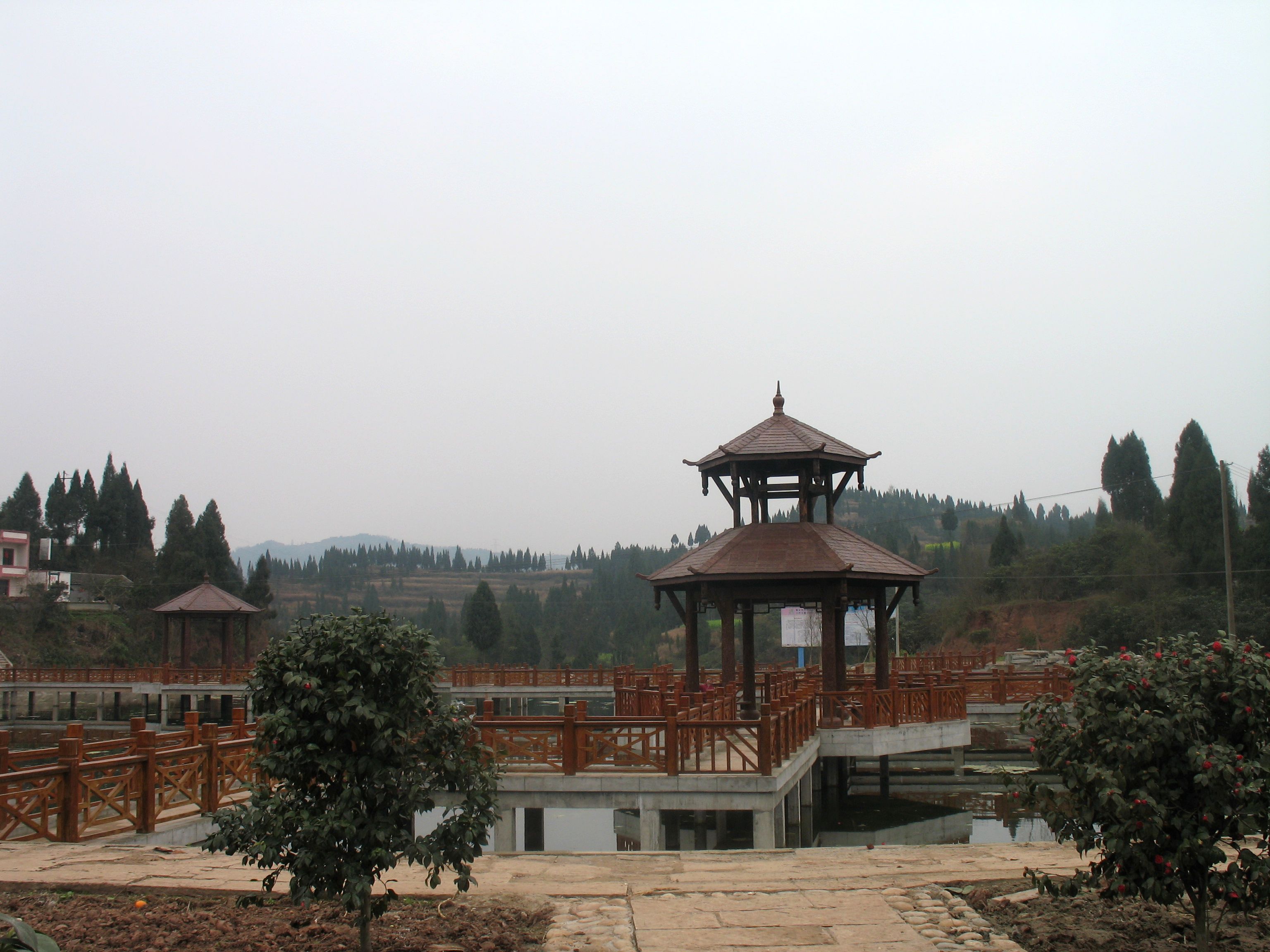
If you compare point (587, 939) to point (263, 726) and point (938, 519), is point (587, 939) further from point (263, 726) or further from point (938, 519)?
point (938, 519)

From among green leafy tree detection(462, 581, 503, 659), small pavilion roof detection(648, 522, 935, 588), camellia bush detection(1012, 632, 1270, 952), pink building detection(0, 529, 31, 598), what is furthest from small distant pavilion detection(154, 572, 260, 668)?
camellia bush detection(1012, 632, 1270, 952)

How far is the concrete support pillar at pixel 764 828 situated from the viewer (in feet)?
40.2

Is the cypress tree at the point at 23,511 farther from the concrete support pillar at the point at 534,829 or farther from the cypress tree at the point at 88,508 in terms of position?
the concrete support pillar at the point at 534,829

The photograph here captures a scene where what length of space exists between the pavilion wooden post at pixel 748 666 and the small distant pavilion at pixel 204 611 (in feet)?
89.0

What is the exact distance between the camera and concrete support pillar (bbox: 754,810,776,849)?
12.3 meters

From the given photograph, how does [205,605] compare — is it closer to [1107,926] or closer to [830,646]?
[830,646]

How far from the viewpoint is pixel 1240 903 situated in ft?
18.0

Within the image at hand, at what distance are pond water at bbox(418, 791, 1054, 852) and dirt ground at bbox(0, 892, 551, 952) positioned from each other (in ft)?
26.1

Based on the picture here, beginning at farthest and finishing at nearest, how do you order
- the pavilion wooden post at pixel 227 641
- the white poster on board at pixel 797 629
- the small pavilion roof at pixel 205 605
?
the white poster on board at pixel 797 629 < the pavilion wooden post at pixel 227 641 < the small pavilion roof at pixel 205 605

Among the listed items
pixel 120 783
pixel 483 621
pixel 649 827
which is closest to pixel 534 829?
pixel 649 827

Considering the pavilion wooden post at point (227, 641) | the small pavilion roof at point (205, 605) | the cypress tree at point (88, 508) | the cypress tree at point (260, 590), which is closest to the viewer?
the small pavilion roof at point (205, 605)

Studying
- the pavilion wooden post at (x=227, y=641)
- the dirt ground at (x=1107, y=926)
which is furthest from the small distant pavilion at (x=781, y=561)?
the pavilion wooden post at (x=227, y=641)

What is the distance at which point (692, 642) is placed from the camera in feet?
60.1

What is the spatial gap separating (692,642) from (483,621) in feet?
146
